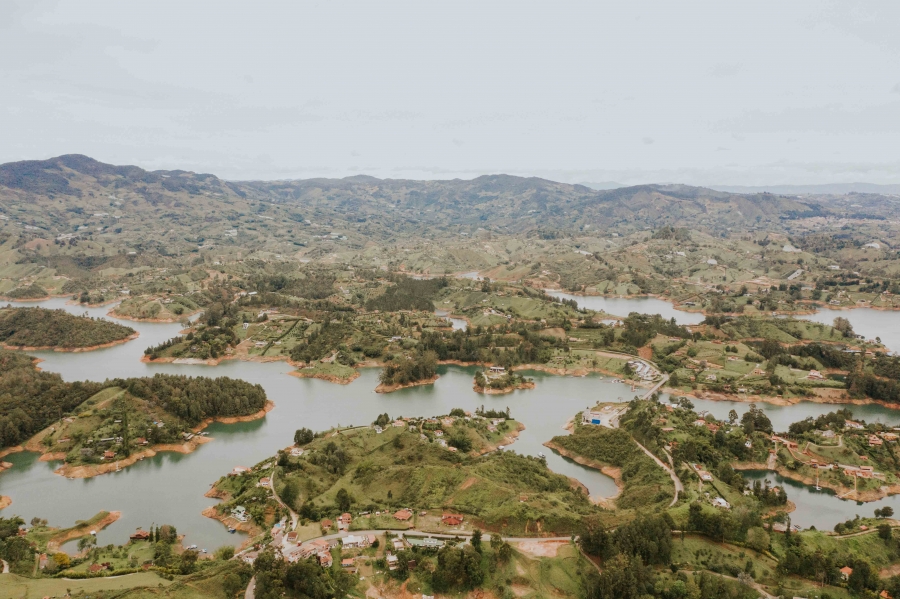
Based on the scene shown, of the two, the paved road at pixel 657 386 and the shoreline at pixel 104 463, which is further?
the paved road at pixel 657 386

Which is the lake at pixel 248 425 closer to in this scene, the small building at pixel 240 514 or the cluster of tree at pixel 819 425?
the small building at pixel 240 514

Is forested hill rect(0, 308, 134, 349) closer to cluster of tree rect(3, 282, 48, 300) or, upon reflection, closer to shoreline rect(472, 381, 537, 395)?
cluster of tree rect(3, 282, 48, 300)

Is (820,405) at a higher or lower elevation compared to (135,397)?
lower

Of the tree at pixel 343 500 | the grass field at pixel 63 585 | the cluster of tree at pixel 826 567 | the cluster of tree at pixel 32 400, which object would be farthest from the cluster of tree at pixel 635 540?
the cluster of tree at pixel 32 400

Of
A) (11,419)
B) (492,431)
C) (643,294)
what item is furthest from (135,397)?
(643,294)

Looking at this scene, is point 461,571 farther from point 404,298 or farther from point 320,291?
point 320,291
